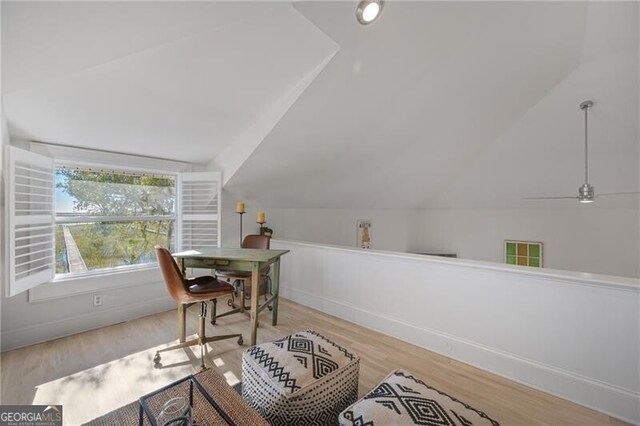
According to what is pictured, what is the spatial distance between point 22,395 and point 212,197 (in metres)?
2.30

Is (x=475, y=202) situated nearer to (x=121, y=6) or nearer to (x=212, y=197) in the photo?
(x=212, y=197)

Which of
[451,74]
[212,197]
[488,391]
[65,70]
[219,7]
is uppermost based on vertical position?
[451,74]

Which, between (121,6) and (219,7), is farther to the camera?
(219,7)

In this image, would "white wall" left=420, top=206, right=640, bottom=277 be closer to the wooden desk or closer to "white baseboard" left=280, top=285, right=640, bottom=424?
"white baseboard" left=280, top=285, right=640, bottom=424

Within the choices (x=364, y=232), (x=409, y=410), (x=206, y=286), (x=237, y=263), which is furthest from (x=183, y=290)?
(x=364, y=232)

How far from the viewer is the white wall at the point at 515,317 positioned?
1716 mm

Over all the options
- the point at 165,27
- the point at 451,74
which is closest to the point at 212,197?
the point at 165,27

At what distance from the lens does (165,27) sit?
1.45m

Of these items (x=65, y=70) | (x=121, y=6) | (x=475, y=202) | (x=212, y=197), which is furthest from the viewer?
(x=475, y=202)

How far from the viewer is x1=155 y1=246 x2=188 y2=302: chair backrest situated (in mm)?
2129

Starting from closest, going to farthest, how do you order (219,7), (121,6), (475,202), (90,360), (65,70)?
(121,6) < (219,7) < (65,70) < (90,360) < (475,202)

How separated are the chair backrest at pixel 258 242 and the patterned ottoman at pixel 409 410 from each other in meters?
2.40

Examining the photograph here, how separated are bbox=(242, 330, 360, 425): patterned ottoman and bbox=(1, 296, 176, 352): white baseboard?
2216 mm

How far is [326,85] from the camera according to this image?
7.34ft
